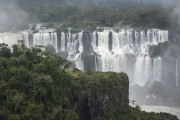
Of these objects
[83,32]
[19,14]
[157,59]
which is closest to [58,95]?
[157,59]

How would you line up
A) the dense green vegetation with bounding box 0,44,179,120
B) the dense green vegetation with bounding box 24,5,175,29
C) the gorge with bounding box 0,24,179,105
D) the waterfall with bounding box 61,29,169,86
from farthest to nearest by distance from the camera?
the dense green vegetation with bounding box 24,5,175,29 < the waterfall with bounding box 61,29,169,86 < the gorge with bounding box 0,24,179,105 < the dense green vegetation with bounding box 0,44,179,120

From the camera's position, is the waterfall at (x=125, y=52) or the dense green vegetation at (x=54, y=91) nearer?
the dense green vegetation at (x=54, y=91)

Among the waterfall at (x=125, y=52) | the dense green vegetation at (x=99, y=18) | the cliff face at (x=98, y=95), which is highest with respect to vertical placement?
the dense green vegetation at (x=99, y=18)

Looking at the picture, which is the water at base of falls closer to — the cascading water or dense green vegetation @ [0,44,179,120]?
the cascading water

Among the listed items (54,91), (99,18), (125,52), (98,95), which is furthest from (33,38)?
(54,91)

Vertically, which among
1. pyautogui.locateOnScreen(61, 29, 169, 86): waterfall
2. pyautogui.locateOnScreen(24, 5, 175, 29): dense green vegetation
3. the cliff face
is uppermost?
pyautogui.locateOnScreen(24, 5, 175, 29): dense green vegetation

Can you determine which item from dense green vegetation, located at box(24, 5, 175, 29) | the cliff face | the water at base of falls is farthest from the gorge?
the cliff face

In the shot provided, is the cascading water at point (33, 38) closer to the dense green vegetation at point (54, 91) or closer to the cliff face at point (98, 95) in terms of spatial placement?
the dense green vegetation at point (54, 91)

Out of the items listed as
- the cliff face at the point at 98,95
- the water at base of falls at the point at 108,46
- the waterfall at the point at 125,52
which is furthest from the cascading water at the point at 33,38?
the cliff face at the point at 98,95
